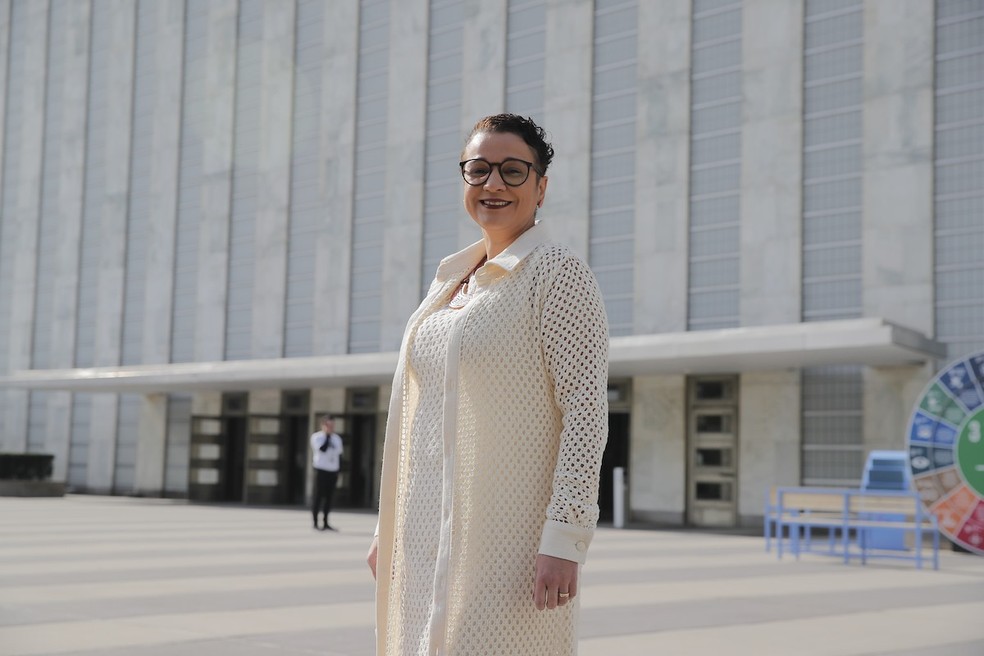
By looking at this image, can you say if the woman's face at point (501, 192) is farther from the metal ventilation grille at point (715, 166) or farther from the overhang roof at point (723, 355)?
the metal ventilation grille at point (715, 166)

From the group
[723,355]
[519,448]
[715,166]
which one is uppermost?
[715,166]

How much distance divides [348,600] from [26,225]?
3526cm

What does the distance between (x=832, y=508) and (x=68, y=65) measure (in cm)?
3345

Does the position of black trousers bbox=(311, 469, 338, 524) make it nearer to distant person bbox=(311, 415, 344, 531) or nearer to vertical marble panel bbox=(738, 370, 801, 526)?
distant person bbox=(311, 415, 344, 531)

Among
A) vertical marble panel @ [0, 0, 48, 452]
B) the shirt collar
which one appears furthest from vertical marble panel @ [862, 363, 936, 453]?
vertical marble panel @ [0, 0, 48, 452]

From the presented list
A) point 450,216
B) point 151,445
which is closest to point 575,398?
point 450,216

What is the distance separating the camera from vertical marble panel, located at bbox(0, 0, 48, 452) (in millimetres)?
40281

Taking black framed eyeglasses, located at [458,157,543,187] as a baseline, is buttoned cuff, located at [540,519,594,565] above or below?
below

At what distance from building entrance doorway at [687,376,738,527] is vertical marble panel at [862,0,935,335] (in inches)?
138

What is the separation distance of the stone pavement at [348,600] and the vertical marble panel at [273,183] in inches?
617

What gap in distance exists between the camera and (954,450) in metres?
13.3

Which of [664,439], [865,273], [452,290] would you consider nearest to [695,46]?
[865,273]

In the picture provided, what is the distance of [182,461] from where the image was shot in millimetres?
34812

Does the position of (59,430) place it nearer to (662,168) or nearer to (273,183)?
(273,183)
